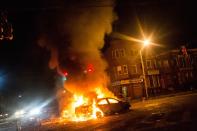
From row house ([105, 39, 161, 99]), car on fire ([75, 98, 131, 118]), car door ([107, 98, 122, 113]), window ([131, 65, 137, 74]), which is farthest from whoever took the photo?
window ([131, 65, 137, 74])

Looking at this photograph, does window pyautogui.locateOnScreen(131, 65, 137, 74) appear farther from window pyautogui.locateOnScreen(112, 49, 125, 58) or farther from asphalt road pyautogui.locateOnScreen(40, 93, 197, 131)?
asphalt road pyautogui.locateOnScreen(40, 93, 197, 131)

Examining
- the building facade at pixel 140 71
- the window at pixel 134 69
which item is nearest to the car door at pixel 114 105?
the building facade at pixel 140 71

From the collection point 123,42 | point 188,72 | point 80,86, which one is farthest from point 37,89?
point 80,86

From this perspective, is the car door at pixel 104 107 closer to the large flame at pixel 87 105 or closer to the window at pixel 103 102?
the window at pixel 103 102

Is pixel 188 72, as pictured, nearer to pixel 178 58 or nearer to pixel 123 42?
pixel 178 58

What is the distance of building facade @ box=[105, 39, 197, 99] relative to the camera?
4581 centimetres

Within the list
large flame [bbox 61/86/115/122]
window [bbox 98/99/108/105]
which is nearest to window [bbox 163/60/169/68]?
large flame [bbox 61/86/115/122]

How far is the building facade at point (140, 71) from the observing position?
4581 centimetres

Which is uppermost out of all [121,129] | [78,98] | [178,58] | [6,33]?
[178,58]

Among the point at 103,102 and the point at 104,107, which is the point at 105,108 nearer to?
the point at 104,107

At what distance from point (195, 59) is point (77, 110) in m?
38.1

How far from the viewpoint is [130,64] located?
46.7 meters

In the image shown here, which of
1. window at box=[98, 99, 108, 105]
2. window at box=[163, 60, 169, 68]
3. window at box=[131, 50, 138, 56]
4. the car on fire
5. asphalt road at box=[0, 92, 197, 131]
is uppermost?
window at box=[131, 50, 138, 56]

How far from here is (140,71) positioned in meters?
46.8
